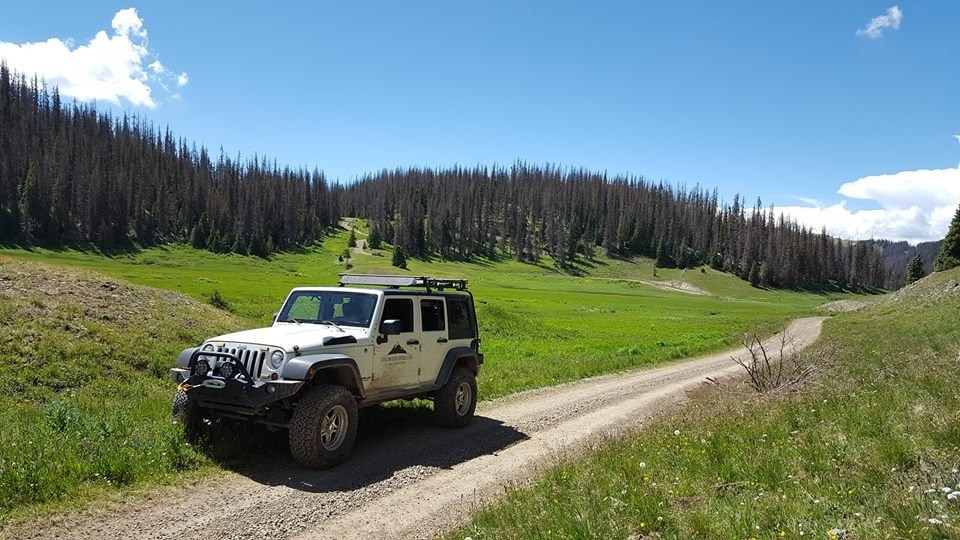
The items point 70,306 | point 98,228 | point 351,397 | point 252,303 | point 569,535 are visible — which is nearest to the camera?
point 569,535

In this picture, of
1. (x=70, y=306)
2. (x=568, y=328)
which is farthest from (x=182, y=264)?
(x=70, y=306)

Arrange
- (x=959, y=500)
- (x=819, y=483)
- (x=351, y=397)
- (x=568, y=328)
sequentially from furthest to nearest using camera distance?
1. (x=568, y=328)
2. (x=351, y=397)
3. (x=819, y=483)
4. (x=959, y=500)

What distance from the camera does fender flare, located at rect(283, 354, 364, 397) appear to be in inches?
358

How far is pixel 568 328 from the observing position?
1706 inches

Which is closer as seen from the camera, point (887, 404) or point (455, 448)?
point (887, 404)

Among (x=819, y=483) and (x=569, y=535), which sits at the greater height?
(x=819, y=483)

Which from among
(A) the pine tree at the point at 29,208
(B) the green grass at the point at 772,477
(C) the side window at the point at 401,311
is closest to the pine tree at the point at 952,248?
(B) the green grass at the point at 772,477

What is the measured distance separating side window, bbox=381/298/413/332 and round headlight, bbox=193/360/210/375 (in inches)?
122

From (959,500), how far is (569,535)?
10.7 ft

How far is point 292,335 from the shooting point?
33.1 feet

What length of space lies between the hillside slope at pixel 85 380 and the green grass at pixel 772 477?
17.1ft

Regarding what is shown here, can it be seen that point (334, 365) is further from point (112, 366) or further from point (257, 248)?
point (257, 248)

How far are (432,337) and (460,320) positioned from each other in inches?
46.6

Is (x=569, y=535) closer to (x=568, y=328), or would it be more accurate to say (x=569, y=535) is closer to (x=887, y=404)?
(x=887, y=404)
